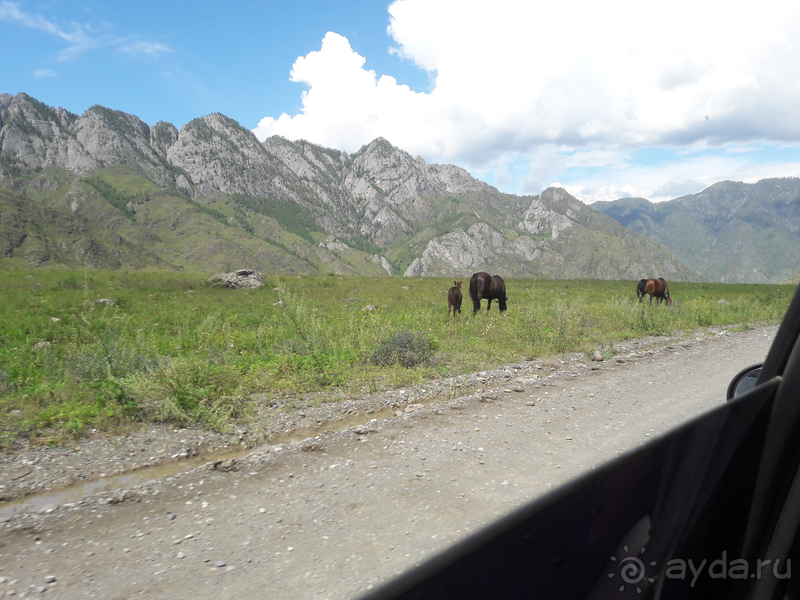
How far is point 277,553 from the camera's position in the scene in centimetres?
327

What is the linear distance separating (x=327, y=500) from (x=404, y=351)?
5584mm

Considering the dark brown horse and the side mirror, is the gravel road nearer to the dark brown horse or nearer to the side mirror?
the side mirror

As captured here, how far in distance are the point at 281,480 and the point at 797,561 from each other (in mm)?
4116

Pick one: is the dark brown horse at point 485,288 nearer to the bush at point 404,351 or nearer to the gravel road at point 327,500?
the bush at point 404,351

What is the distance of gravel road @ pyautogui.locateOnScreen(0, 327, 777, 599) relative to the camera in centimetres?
304

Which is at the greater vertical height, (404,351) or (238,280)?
(238,280)

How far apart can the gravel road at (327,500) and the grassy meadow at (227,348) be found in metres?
0.95

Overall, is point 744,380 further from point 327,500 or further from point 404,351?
point 404,351

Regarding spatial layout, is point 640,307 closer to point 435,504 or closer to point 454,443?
point 454,443

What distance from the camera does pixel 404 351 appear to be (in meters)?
9.53

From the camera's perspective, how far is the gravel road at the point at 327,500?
304 cm

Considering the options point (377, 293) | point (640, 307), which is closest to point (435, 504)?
point (640, 307)

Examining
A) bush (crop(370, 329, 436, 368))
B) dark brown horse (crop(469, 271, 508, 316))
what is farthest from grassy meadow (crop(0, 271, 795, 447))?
dark brown horse (crop(469, 271, 508, 316))

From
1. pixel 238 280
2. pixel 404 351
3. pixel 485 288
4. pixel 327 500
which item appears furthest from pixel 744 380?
pixel 238 280
